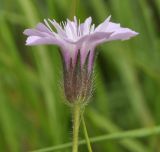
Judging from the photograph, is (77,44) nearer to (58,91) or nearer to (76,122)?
(76,122)

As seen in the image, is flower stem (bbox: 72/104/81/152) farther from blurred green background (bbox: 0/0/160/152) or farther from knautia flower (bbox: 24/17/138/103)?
blurred green background (bbox: 0/0/160/152)

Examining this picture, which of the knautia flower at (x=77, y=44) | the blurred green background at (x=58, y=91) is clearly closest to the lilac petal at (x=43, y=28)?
the knautia flower at (x=77, y=44)

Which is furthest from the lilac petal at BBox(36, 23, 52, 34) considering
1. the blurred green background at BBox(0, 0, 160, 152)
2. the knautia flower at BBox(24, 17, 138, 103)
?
the blurred green background at BBox(0, 0, 160, 152)

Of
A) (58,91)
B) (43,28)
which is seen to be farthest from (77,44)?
(58,91)

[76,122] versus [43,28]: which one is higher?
[43,28]

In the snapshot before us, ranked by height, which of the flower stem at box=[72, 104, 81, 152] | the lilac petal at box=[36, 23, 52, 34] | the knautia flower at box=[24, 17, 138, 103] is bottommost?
the flower stem at box=[72, 104, 81, 152]

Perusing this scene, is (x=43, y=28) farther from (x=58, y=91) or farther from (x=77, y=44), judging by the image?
(x=58, y=91)

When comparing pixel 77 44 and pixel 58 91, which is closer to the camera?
pixel 77 44

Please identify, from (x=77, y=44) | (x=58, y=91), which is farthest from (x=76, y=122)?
(x=58, y=91)

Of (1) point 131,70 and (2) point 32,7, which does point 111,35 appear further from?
(1) point 131,70

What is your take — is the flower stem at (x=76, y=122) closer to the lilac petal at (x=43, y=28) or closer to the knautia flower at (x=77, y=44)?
the knautia flower at (x=77, y=44)
